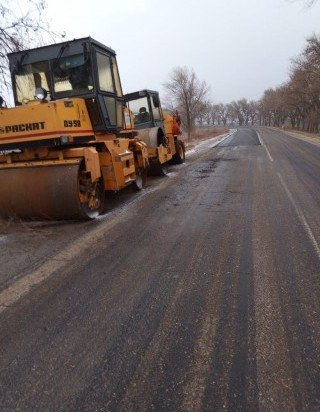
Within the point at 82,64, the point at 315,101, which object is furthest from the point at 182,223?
the point at 315,101

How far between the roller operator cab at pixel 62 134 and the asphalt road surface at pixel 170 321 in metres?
0.89

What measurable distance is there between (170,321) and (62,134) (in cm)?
440

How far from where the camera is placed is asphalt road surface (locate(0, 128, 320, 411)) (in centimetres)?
254

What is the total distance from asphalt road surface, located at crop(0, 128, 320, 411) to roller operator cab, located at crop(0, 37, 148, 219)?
894 mm

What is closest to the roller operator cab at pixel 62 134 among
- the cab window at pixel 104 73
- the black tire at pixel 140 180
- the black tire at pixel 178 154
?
the cab window at pixel 104 73

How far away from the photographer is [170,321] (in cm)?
338

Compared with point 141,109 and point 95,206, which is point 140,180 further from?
point 141,109

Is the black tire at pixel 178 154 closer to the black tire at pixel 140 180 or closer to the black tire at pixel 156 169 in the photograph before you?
A: the black tire at pixel 156 169

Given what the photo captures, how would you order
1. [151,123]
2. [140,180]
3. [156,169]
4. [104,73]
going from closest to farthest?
[104,73] → [140,180] → [156,169] → [151,123]

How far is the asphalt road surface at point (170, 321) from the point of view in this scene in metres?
2.54

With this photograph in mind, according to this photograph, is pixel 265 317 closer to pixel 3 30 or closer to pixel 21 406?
pixel 21 406

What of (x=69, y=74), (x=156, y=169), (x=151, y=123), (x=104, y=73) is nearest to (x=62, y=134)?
(x=69, y=74)

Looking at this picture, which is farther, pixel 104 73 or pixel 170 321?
pixel 104 73

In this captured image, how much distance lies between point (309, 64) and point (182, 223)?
130 feet
